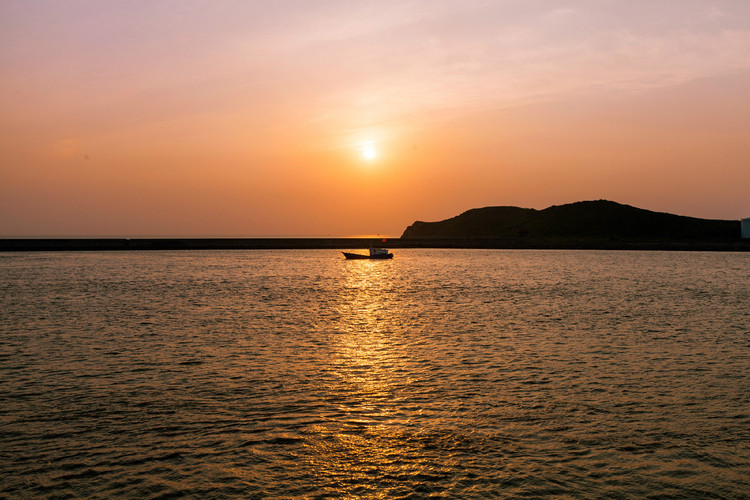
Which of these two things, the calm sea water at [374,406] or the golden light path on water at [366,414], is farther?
the golden light path on water at [366,414]

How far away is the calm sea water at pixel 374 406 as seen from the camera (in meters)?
12.4

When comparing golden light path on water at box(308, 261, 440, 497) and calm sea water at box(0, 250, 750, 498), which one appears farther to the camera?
golden light path on water at box(308, 261, 440, 497)

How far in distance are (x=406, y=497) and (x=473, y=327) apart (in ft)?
80.2

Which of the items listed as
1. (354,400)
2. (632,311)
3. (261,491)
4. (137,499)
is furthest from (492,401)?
(632,311)

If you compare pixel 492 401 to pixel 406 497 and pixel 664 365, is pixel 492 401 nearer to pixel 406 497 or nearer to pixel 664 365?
pixel 406 497

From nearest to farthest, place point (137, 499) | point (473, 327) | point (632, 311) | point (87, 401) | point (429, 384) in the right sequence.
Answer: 1. point (137, 499)
2. point (87, 401)
3. point (429, 384)
4. point (473, 327)
5. point (632, 311)

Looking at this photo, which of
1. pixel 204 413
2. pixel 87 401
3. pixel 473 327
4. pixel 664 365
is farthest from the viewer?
pixel 473 327

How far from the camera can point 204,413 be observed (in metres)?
17.1

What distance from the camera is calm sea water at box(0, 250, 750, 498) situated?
12391 mm

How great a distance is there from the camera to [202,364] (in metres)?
24.1

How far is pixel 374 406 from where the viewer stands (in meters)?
17.8

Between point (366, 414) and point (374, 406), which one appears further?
point (374, 406)

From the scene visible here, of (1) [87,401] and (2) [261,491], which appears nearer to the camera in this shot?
(2) [261,491]

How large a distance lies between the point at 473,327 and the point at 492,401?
56.2 ft
